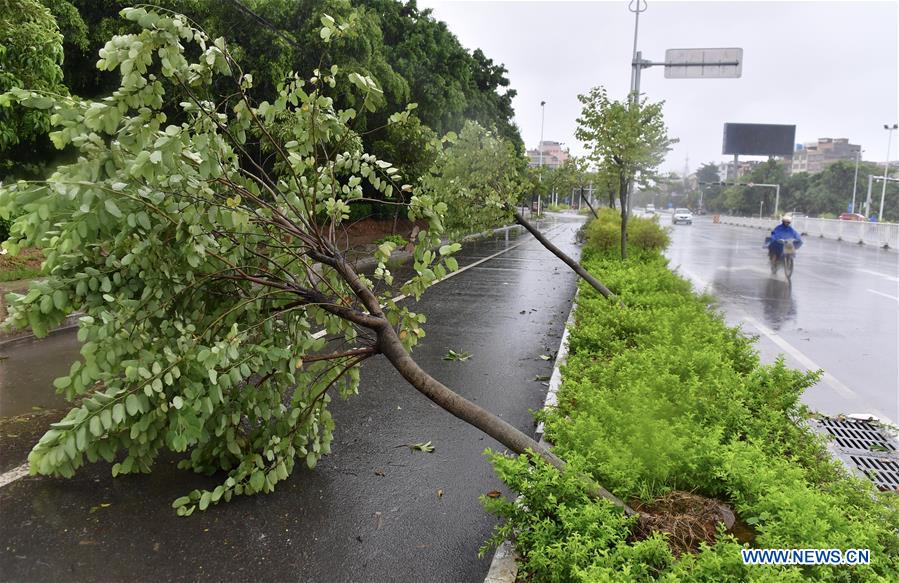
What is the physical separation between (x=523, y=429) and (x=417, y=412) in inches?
37.2

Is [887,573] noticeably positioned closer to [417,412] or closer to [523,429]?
[523,429]

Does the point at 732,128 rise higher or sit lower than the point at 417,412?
higher

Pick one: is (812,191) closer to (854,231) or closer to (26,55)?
(854,231)

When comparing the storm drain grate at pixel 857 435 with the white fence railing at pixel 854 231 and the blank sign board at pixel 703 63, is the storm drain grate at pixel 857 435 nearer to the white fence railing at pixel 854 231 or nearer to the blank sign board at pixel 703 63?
the blank sign board at pixel 703 63

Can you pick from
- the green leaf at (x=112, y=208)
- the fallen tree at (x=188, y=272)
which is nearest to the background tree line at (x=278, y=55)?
the fallen tree at (x=188, y=272)

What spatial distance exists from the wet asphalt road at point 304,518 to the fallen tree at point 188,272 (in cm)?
20

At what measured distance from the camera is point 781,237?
1488 cm

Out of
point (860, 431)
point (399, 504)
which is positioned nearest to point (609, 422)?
point (399, 504)

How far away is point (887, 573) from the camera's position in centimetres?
239

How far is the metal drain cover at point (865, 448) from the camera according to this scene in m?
4.32

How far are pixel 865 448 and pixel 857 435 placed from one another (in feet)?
1.04

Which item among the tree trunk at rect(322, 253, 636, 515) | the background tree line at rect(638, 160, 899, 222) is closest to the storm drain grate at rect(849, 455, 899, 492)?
the tree trunk at rect(322, 253, 636, 515)

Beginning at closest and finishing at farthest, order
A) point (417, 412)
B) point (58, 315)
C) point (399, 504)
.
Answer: point (58, 315), point (399, 504), point (417, 412)

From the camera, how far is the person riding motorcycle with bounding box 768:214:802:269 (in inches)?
573
